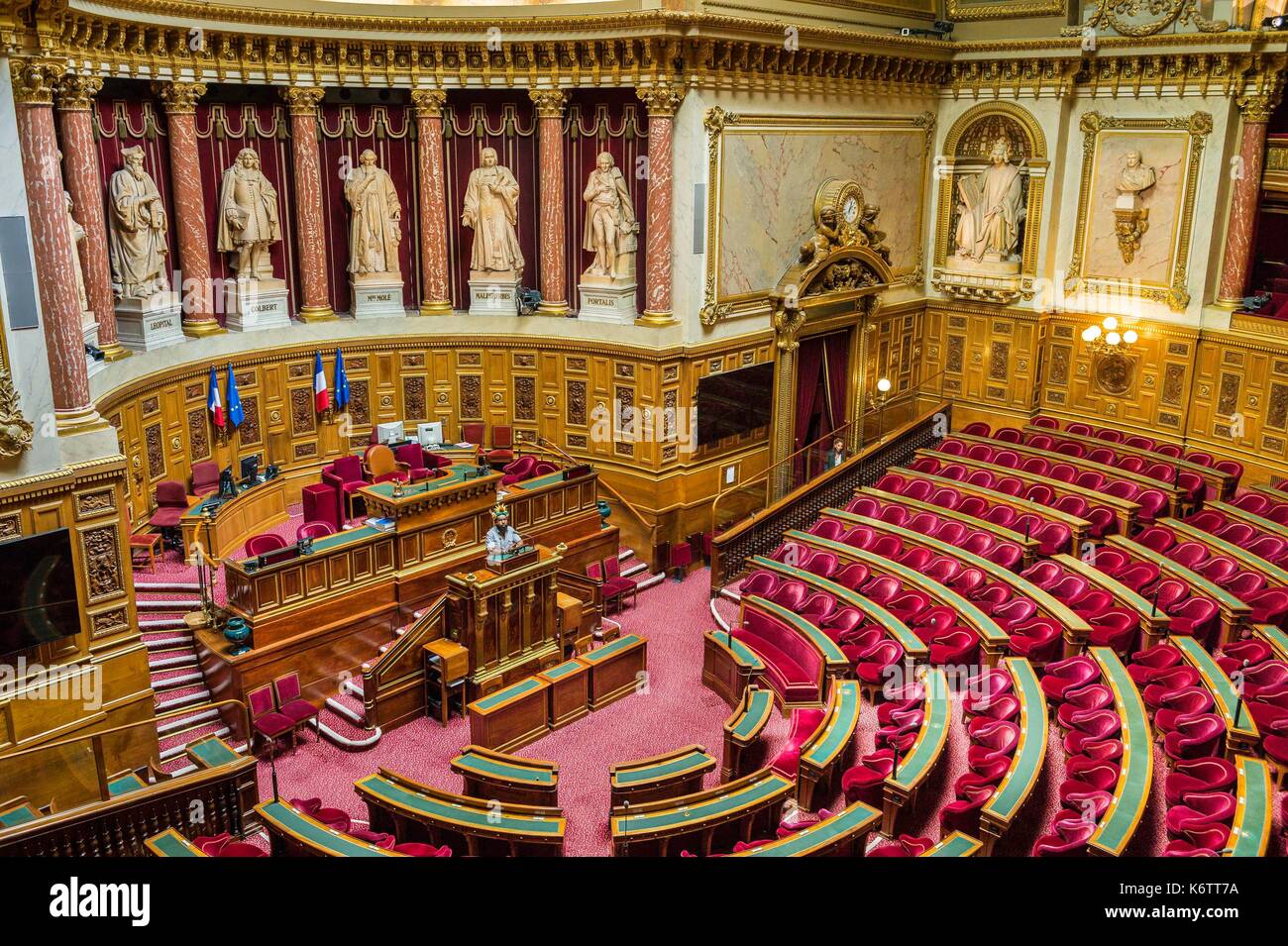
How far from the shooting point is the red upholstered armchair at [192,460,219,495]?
649 inches

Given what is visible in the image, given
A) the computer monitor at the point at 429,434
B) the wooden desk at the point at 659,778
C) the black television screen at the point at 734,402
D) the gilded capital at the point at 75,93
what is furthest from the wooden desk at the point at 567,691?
the gilded capital at the point at 75,93

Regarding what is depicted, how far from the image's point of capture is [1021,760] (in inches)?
420

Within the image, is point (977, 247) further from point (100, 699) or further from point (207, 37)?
point (100, 699)

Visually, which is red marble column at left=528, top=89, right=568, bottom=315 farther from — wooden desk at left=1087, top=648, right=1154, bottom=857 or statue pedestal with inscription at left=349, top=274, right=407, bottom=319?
wooden desk at left=1087, top=648, right=1154, bottom=857

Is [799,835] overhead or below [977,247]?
below

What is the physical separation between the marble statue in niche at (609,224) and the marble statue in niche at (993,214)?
23.8 feet

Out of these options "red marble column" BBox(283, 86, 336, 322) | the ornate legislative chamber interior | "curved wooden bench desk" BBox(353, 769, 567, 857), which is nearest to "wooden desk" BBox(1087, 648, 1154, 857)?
the ornate legislative chamber interior

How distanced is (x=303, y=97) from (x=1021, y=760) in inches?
559

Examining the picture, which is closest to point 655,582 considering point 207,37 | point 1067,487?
point 1067,487

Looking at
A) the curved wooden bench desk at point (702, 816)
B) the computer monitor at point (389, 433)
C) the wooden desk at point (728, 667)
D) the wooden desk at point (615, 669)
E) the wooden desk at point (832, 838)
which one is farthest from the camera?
the computer monitor at point (389, 433)

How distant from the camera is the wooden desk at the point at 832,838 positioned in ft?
31.1

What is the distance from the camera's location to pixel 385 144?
61.8ft

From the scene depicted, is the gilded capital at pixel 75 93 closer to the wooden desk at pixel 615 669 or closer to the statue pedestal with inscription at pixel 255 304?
the statue pedestal with inscription at pixel 255 304

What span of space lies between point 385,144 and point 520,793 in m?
12.0
